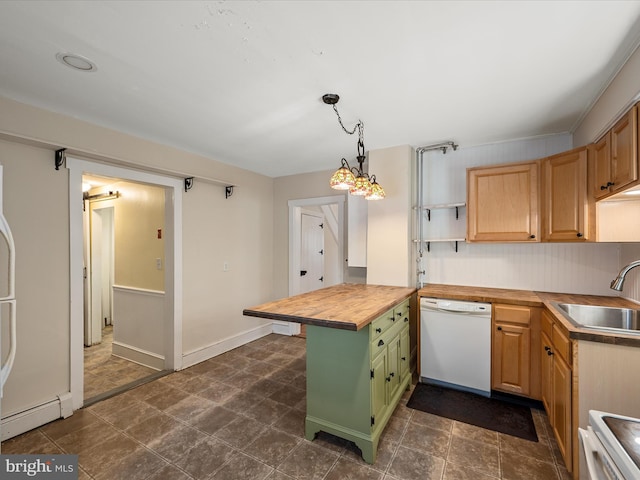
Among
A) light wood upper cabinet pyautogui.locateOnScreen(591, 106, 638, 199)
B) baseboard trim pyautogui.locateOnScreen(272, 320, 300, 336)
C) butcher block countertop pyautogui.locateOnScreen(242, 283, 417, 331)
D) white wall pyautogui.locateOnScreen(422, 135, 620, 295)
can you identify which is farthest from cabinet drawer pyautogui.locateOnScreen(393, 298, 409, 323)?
baseboard trim pyautogui.locateOnScreen(272, 320, 300, 336)

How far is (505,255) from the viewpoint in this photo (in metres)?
3.01

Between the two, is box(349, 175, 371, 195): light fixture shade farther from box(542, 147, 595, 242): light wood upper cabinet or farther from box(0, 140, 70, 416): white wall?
box(0, 140, 70, 416): white wall

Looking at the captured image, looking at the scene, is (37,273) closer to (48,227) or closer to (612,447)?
(48,227)

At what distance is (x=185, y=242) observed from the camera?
3.32 meters

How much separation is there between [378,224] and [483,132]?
136 centimetres

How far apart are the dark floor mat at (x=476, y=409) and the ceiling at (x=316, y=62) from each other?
8.11 ft

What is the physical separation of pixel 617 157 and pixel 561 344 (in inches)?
47.1

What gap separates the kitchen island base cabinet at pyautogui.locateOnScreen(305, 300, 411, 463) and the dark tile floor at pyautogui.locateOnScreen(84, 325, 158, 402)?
2.15 metres

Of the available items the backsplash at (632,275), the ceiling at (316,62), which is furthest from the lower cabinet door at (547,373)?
the ceiling at (316,62)

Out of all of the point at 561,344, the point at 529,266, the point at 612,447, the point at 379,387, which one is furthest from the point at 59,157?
the point at 529,266

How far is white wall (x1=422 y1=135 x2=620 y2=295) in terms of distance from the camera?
2.67 meters

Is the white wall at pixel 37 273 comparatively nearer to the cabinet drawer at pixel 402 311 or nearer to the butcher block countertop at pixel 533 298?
the cabinet drawer at pixel 402 311

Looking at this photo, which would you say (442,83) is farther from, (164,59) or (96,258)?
(96,258)

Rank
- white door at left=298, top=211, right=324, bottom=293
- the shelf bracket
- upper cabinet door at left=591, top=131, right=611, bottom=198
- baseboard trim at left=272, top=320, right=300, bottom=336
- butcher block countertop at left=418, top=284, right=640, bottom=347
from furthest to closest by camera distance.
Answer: white door at left=298, top=211, right=324, bottom=293 → baseboard trim at left=272, top=320, right=300, bottom=336 → the shelf bracket → upper cabinet door at left=591, top=131, right=611, bottom=198 → butcher block countertop at left=418, top=284, right=640, bottom=347
